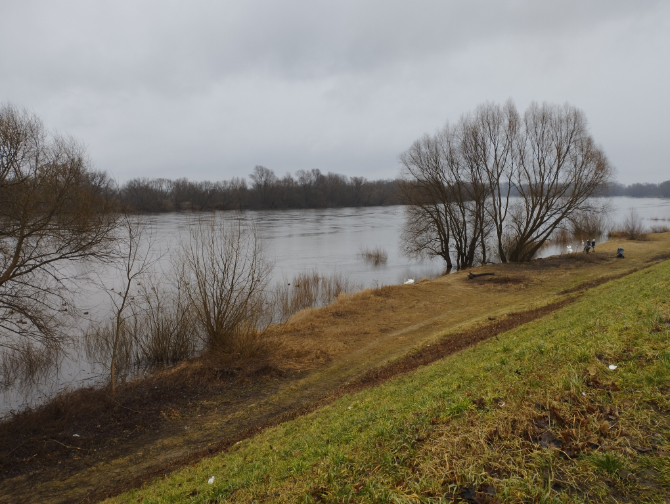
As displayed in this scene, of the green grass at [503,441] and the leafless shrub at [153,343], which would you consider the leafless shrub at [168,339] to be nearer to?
the leafless shrub at [153,343]

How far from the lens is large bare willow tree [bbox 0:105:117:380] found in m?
11.5

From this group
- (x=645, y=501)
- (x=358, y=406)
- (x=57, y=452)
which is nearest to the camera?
(x=645, y=501)

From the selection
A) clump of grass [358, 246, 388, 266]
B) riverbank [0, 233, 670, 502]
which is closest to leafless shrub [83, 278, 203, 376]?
riverbank [0, 233, 670, 502]

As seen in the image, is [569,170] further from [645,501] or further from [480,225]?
[645,501]

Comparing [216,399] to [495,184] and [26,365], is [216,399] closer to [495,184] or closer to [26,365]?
[26,365]

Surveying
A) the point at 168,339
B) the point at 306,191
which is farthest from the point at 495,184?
the point at 306,191

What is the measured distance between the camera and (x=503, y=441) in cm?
345

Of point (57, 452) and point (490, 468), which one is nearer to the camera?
point (490, 468)

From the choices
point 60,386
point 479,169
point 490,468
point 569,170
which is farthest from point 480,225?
point 490,468

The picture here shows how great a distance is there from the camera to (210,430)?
26.3 ft

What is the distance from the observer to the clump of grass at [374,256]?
32.0 metres

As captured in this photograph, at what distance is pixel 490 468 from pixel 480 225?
1129 inches

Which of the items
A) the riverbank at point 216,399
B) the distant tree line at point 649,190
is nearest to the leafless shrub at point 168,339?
the riverbank at point 216,399

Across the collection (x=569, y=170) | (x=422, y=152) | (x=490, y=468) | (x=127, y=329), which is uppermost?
(x=422, y=152)
